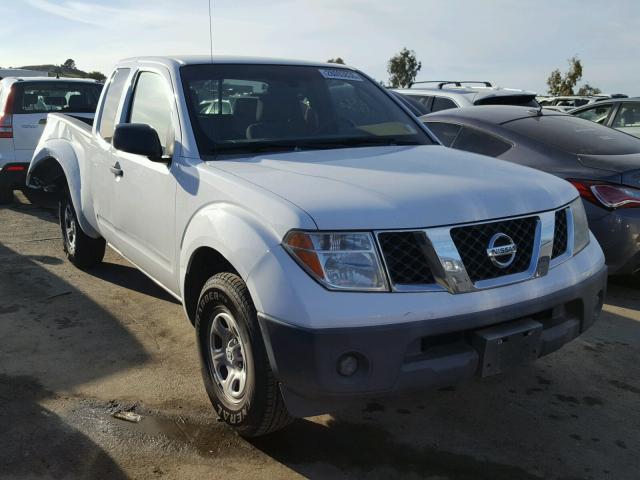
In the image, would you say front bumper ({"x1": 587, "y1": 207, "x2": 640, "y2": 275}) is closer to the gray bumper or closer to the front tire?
the gray bumper

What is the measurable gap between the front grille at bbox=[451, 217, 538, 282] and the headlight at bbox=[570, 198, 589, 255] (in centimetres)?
40

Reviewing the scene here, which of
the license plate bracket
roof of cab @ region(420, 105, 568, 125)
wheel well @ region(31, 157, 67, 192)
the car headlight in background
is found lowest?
the license plate bracket

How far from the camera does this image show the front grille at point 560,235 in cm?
306

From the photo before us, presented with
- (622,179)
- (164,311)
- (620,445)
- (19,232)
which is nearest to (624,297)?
(622,179)

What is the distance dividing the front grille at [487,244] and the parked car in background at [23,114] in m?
6.93

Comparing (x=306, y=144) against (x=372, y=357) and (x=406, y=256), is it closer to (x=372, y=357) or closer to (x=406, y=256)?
(x=406, y=256)

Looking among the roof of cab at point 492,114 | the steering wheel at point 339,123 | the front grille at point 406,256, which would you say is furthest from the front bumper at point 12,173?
the front grille at point 406,256

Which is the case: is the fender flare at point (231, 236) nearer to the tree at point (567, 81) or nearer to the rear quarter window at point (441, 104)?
the rear quarter window at point (441, 104)

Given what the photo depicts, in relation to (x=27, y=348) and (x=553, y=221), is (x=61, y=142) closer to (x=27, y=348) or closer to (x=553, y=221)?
(x=27, y=348)

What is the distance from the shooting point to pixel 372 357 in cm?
247

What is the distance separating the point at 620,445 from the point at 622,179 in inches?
94.1

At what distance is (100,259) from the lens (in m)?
5.97

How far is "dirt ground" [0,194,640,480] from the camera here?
2.92 metres

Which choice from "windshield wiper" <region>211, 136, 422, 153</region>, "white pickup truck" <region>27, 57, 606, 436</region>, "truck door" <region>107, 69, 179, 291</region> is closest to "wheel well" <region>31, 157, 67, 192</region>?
"truck door" <region>107, 69, 179, 291</region>
